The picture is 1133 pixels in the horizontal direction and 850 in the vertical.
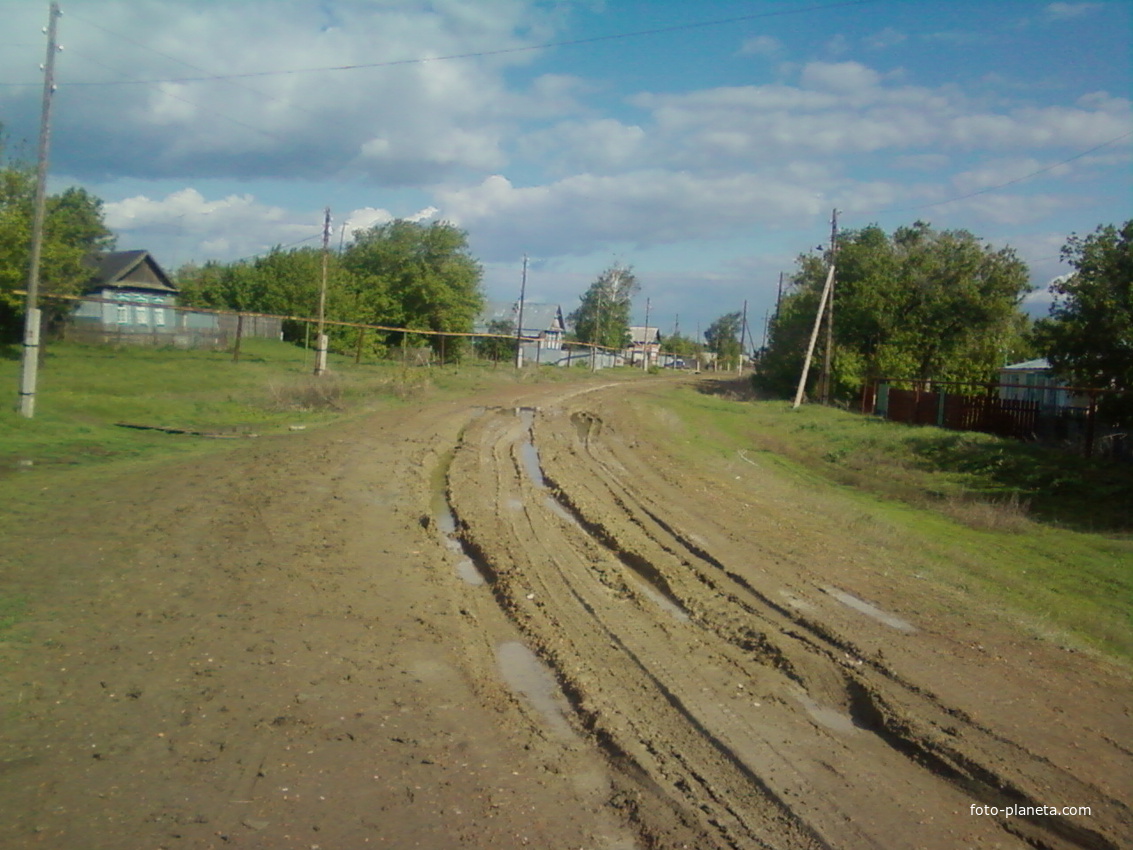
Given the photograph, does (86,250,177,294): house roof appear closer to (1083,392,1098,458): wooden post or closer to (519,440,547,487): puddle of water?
(519,440,547,487): puddle of water

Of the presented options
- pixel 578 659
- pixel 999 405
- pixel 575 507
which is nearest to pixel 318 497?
pixel 575 507

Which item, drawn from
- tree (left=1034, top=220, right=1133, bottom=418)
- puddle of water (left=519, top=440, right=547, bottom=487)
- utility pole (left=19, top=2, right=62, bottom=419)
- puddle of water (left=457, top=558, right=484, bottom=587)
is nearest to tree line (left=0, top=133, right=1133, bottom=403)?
tree (left=1034, top=220, right=1133, bottom=418)

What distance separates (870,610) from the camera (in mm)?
8695

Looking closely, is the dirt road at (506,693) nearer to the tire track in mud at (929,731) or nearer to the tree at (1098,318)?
the tire track in mud at (929,731)

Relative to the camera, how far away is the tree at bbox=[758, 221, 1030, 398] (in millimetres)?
42562

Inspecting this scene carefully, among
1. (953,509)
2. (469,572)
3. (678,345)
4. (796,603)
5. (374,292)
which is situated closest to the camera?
(796,603)

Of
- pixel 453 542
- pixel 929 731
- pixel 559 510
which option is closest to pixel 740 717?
pixel 929 731

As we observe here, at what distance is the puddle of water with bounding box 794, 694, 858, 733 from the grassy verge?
3.85m

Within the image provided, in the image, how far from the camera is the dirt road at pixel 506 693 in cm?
450

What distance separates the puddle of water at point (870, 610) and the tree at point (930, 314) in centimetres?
3448

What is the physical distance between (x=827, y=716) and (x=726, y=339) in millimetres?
125607

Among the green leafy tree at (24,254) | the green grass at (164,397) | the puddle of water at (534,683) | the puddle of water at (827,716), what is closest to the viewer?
the puddle of water at (534,683)

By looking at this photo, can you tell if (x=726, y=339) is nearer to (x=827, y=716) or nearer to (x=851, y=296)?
(x=851, y=296)

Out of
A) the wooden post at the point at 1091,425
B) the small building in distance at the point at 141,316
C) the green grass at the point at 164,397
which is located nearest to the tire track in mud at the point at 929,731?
the green grass at the point at 164,397
